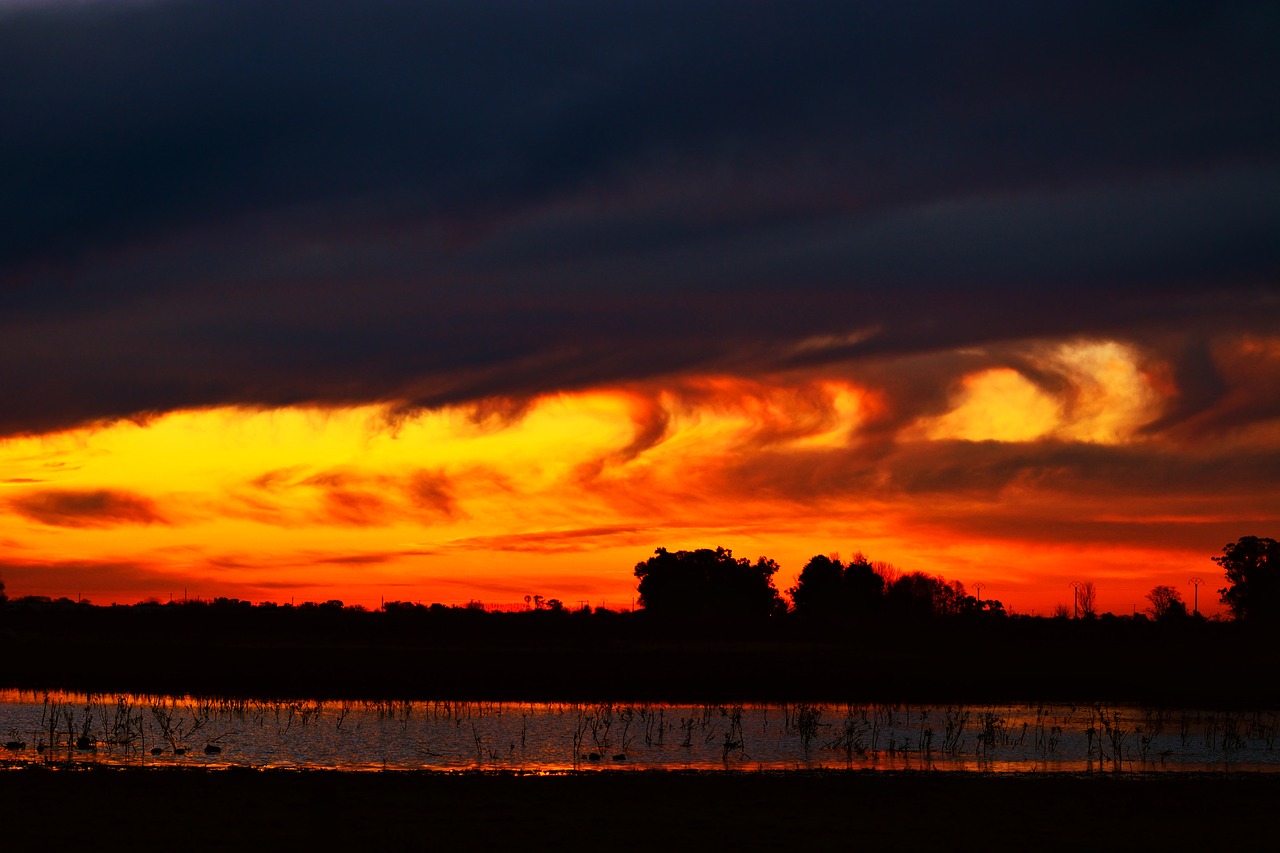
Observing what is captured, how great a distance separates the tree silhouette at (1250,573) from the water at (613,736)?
108270mm

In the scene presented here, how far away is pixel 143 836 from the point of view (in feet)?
78.4

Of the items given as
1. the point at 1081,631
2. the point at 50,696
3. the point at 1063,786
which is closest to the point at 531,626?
the point at 1081,631

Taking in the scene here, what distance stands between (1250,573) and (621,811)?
154m

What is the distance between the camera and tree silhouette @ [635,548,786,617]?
17738cm

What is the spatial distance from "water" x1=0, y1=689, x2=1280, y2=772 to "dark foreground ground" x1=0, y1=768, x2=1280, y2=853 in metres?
4.80

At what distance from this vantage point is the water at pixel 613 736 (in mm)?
38438

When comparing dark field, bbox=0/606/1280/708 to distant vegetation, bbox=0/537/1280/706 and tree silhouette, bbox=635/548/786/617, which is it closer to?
distant vegetation, bbox=0/537/1280/706

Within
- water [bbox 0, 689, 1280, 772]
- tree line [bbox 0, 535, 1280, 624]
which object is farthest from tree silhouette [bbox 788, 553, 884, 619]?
water [bbox 0, 689, 1280, 772]

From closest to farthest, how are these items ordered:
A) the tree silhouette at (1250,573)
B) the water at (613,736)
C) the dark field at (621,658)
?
1. the water at (613,736)
2. the dark field at (621,658)
3. the tree silhouette at (1250,573)

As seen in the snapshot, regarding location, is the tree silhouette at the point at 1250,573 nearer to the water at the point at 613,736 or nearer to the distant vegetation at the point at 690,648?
the distant vegetation at the point at 690,648

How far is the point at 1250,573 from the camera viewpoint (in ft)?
531

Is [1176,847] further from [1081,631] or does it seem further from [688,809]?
[1081,631]

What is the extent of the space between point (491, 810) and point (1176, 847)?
1338 centimetres

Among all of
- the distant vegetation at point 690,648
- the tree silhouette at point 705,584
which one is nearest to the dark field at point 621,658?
the distant vegetation at point 690,648
